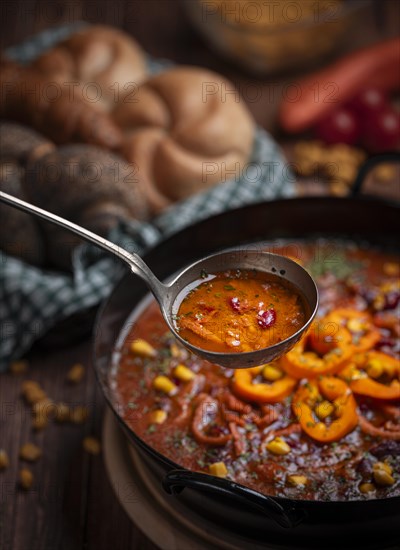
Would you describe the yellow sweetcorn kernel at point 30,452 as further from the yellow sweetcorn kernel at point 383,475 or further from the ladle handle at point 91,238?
the yellow sweetcorn kernel at point 383,475

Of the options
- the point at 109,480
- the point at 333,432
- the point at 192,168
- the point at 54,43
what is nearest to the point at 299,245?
the point at 192,168

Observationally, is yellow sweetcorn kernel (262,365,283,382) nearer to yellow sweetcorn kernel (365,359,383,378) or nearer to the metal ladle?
yellow sweetcorn kernel (365,359,383,378)

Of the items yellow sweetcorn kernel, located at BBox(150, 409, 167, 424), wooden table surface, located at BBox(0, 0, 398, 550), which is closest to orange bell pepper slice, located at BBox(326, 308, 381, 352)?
yellow sweetcorn kernel, located at BBox(150, 409, 167, 424)

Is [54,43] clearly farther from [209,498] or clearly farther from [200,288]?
[209,498]

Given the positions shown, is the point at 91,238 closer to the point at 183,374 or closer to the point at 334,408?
the point at 183,374

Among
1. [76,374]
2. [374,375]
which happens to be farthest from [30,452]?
[374,375]

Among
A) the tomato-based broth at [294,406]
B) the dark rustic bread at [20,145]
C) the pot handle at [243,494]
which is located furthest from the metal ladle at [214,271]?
the dark rustic bread at [20,145]
